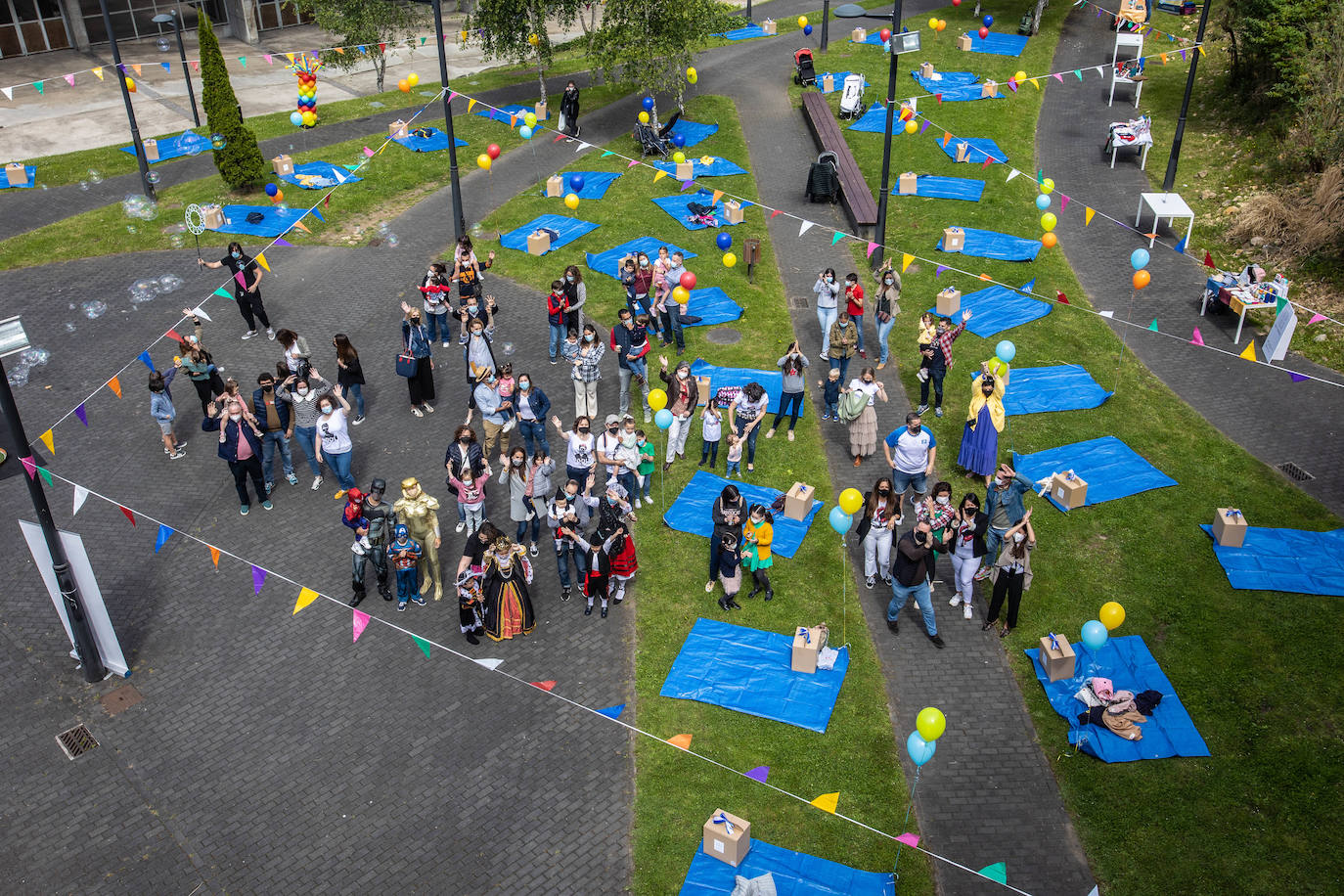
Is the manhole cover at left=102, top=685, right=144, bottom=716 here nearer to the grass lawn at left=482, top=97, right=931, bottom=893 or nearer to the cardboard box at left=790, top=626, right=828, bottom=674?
the grass lawn at left=482, top=97, right=931, bottom=893

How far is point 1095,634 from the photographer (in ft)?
39.3

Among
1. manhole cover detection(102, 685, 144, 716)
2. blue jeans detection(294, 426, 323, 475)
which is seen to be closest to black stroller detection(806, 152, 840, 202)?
blue jeans detection(294, 426, 323, 475)

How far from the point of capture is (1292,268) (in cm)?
2258

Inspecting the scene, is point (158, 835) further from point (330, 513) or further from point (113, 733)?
point (330, 513)

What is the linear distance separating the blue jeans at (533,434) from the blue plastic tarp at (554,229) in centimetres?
829

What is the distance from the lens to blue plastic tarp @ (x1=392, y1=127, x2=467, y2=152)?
94.7 feet

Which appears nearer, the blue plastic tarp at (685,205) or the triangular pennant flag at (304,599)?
the triangular pennant flag at (304,599)

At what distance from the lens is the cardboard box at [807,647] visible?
12.8 meters

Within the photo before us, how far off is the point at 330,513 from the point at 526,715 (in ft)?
16.7

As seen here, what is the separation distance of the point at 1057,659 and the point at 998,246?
1303cm

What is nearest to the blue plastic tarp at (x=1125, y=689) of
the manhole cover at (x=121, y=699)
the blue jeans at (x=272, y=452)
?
the manhole cover at (x=121, y=699)

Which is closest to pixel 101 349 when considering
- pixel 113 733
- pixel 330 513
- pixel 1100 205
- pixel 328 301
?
pixel 328 301

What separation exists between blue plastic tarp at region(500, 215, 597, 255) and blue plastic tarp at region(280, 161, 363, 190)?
5.35m

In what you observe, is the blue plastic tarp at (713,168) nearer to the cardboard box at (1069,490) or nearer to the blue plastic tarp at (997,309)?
the blue plastic tarp at (997,309)
